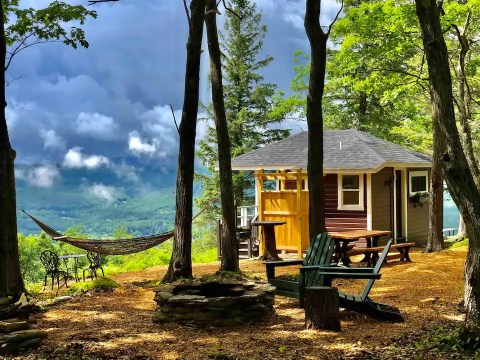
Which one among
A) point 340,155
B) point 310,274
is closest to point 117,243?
point 310,274

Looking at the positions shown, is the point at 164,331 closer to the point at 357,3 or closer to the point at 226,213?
the point at 226,213

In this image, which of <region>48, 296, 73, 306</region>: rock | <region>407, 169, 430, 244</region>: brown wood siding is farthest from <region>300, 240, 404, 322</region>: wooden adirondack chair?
<region>407, 169, 430, 244</region>: brown wood siding

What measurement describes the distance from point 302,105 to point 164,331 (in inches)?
699

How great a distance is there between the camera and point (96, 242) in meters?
10.5

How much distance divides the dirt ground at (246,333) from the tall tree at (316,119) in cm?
137

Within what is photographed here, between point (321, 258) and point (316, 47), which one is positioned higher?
point (316, 47)

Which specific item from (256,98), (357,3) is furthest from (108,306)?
(256,98)

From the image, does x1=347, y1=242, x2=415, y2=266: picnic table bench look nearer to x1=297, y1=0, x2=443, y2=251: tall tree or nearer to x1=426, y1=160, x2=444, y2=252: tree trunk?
x1=426, y1=160, x2=444, y2=252: tree trunk

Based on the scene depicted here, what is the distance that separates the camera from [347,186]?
15656 millimetres

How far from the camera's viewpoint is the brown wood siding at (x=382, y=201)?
51.9 feet

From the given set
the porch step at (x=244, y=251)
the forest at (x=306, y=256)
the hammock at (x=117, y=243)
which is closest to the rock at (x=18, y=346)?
the forest at (x=306, y=256)

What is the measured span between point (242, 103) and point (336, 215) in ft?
48.8

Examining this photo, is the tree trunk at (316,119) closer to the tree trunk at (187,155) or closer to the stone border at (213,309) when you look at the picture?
the tree trunk at (187,155)

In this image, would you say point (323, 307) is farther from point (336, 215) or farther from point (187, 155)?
point (336, 215)
